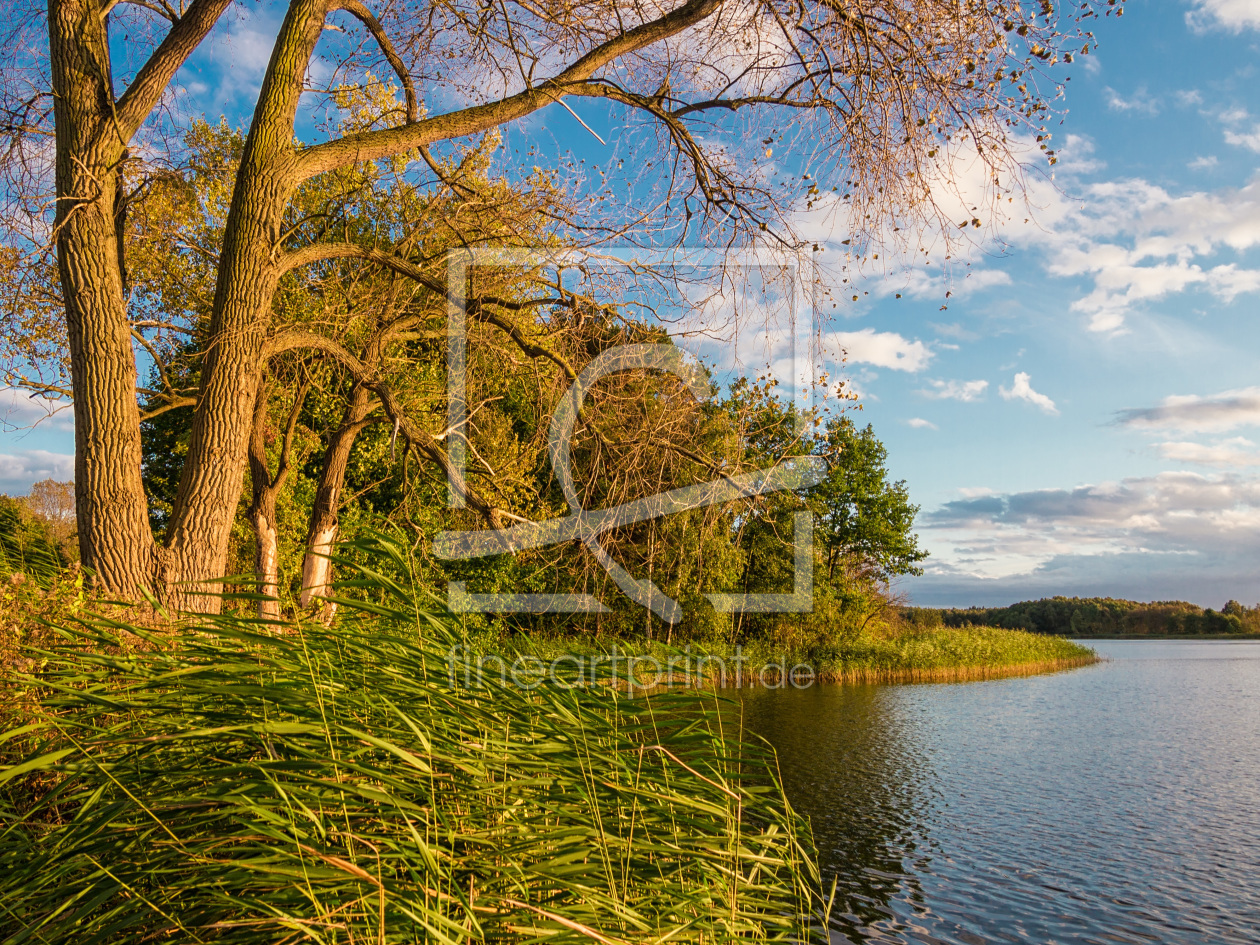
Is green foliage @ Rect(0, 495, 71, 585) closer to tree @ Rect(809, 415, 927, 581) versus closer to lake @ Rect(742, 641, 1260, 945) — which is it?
lake @ Rect(742, 641, 1260, 945)

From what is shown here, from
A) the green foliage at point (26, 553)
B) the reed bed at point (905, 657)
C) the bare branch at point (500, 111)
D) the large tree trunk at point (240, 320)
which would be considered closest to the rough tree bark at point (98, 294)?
the green foliage at point (26, 553)

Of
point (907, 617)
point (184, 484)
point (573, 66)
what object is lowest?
point (907, 617)

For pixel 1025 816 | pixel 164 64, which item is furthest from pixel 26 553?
pixel 1025 816

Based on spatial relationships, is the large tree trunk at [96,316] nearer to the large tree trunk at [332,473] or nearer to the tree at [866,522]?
the large tree trunk at [332,473]

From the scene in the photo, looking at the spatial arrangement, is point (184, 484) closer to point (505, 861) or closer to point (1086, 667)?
point (505, 861)

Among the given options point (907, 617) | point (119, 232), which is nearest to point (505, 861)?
point (119, 232)

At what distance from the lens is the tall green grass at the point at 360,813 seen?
2027mm

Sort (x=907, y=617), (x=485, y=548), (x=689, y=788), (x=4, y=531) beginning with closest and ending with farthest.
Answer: (x=689, y=788)
(x=4, y=531)
(x=485, y=548)
(x=907, y=617)

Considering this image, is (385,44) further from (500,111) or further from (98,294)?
(98,294)

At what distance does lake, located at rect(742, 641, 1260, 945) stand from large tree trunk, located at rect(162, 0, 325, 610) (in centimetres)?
548

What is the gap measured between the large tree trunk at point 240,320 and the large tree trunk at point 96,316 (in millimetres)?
352

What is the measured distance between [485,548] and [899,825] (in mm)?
6586

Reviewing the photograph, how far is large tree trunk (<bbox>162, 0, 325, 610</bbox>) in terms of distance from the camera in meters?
5.81

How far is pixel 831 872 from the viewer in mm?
7895
